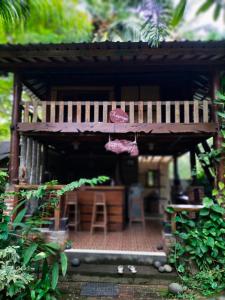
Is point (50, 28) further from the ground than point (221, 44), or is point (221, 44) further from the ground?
point (50, 28)

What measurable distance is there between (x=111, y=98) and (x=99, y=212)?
3364 mm

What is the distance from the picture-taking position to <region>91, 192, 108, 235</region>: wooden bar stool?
6.96 m

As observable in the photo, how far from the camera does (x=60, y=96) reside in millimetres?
7000

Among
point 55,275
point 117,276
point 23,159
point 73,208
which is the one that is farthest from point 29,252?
point 73,208

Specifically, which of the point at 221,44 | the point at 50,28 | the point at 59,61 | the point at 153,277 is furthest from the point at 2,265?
the point at 50,28

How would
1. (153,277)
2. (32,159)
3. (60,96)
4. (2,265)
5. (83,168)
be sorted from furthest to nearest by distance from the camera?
(83,168)
(60,96)
(32,159)
(153,277)
(2,265)

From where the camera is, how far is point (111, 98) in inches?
267

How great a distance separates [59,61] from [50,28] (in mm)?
8059

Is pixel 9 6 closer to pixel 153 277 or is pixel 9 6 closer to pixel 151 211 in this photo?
pixel 153 277

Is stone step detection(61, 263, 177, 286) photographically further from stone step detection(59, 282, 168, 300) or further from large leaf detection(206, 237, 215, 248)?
large leaf detection(206, 237, 215, 248)

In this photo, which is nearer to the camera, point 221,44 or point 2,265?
point 2,265

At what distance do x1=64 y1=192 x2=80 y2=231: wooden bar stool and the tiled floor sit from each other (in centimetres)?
26

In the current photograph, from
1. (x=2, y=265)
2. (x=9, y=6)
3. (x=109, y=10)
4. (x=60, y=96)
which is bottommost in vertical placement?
(x=2, y=265)

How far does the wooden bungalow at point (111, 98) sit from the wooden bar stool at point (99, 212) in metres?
0.20
